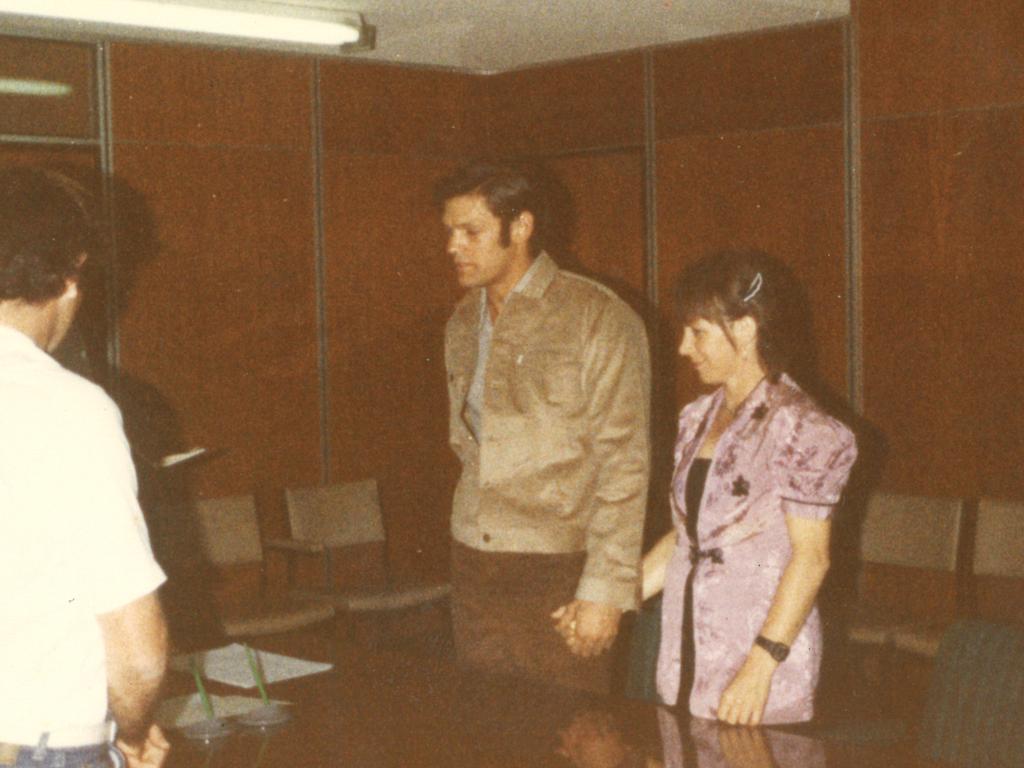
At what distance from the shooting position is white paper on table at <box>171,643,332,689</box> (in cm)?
295

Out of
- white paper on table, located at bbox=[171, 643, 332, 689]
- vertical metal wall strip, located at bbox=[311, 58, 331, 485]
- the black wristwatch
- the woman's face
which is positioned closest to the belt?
white paper on table, located at bbox=[171, 643, 332, 689]

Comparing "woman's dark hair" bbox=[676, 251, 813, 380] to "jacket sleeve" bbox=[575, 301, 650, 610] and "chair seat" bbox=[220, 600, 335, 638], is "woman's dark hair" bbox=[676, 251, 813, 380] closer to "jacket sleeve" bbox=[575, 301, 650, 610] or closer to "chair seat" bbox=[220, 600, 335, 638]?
"jacket sleeve" bbox=[575, 301, 650, 610]

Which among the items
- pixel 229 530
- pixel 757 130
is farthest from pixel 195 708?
pixel 757 130

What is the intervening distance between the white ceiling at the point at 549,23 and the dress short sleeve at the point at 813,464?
3.26 metres

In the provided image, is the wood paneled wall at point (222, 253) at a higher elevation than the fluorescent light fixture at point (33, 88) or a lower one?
lower

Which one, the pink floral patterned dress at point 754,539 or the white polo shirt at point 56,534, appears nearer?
the white polo shirt at point 56,534

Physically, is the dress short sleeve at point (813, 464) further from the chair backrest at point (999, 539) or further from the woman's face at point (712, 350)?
the chair backrest at point (999, 539)

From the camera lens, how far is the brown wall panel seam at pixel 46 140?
19.5 feet

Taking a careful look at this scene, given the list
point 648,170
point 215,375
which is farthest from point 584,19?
point 215,375

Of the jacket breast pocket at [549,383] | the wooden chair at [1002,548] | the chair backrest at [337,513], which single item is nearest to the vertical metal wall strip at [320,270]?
the chair backrest at [337,513]

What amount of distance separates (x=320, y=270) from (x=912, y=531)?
3033mm

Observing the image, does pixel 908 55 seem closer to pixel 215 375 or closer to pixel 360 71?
pixel 360 71

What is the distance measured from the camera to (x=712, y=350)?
295 centimetres

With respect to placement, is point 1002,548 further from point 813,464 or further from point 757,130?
point 813,464
